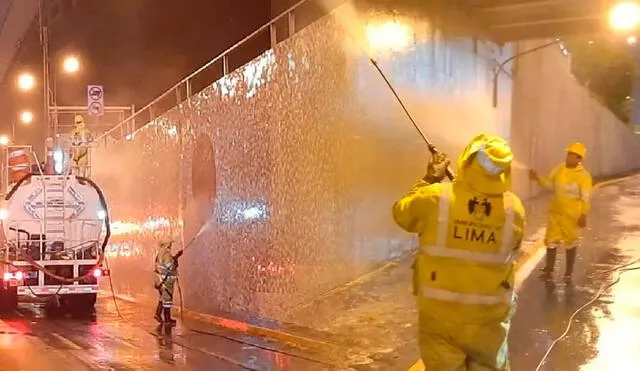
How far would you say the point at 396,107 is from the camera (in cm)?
1249

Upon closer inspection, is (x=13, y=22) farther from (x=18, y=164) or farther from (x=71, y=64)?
(x=18, y=164)

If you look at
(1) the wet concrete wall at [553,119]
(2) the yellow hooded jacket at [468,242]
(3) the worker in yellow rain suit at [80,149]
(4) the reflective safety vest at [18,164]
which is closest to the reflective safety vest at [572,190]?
(2) the yellow hooded jacket at [468,242]

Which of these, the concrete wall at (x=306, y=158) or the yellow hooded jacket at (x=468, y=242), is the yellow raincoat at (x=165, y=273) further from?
the yellow hooded jacket at (x=468, y=242)

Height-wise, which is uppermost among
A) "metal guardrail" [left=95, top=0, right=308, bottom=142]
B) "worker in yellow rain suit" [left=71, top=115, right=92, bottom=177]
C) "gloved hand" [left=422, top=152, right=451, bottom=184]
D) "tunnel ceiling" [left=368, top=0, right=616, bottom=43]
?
"tunnel ceiling" [left=368, top=0, right=616, bottom=43]

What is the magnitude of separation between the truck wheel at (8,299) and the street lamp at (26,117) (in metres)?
24.7

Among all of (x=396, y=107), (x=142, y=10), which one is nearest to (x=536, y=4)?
(x=396, y=107)

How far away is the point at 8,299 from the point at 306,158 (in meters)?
7.56

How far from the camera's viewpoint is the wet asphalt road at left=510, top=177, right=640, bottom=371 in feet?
24.9

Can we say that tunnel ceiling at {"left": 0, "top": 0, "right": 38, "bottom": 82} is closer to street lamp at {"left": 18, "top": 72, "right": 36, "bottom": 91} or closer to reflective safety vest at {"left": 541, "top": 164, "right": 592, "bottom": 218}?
street lamp at {"left": 18, "top": 72, "right": 36, "bottom": 91}

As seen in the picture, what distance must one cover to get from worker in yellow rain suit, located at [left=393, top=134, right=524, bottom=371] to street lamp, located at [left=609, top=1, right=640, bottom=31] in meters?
8.76

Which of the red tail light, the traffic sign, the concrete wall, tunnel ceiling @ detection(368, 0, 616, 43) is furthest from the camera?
the traffic sign

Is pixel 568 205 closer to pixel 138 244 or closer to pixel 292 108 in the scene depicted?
pixel 292 108

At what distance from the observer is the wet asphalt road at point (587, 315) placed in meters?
7.58

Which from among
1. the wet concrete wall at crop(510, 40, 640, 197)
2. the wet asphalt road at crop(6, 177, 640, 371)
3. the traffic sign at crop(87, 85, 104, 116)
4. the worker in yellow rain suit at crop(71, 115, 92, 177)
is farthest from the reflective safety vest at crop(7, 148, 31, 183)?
the wet concrete wall at crop(510, 40, 640, 197)
